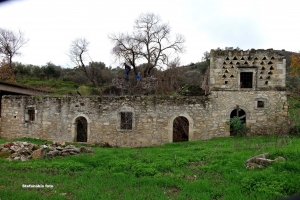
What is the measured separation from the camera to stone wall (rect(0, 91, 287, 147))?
45.2 feet

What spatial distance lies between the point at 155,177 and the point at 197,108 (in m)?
7.75

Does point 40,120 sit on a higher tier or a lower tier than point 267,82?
lower

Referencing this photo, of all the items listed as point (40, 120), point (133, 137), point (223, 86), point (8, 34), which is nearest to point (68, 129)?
point (40, 120)

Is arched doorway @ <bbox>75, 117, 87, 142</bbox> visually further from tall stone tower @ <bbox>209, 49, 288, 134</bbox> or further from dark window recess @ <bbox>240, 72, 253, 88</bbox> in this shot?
dark window recess @ <bbox>240, 72, 253, 88</bbox>

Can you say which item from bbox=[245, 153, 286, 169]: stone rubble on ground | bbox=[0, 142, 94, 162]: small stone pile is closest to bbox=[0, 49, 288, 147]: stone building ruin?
bbox=[0, 142, 94, 162]: small stone pile

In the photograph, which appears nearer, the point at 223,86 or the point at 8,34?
the point at 223,86

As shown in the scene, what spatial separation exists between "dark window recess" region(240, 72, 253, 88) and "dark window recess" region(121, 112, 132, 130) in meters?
6.68

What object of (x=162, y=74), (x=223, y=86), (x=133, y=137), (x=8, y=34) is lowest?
(x=133, y=137)

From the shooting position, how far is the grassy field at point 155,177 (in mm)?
5688

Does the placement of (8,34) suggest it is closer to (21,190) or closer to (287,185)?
(21,190)

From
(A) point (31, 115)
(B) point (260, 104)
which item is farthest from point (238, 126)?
(A) point (31, 115)

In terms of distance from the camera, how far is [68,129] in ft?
50.5

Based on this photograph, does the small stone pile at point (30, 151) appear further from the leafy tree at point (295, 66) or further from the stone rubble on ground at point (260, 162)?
the leafy tree at point (295, 66)

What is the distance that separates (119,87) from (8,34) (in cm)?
1919
